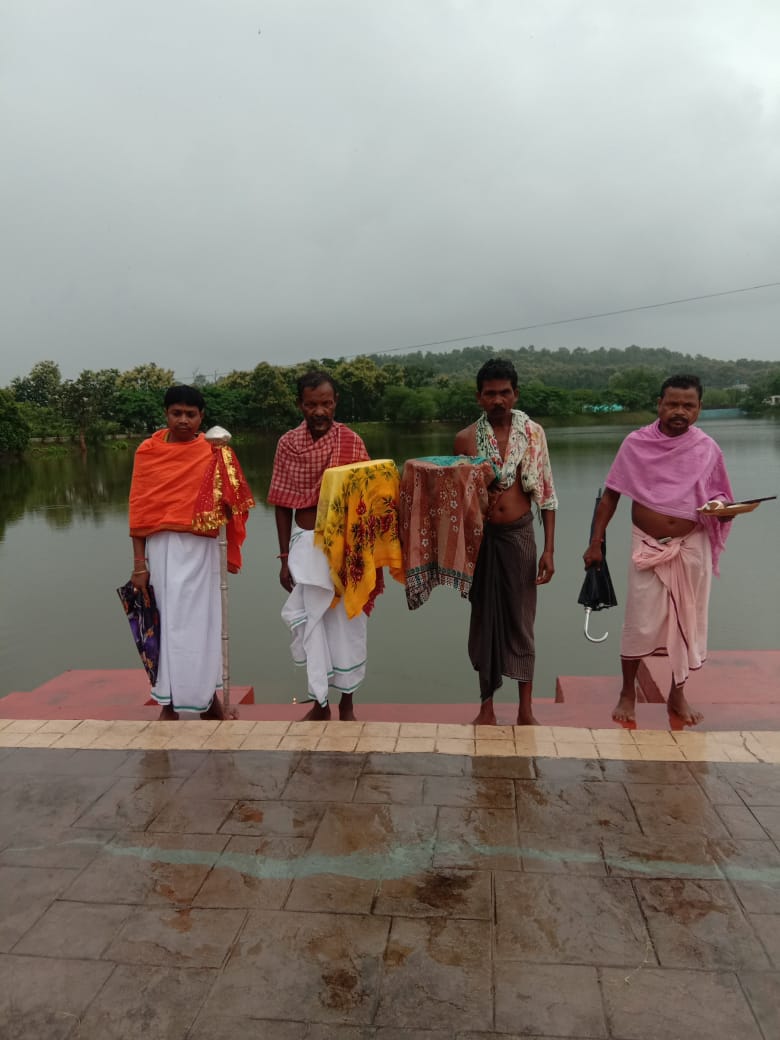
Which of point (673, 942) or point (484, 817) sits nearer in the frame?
point (673, 942)

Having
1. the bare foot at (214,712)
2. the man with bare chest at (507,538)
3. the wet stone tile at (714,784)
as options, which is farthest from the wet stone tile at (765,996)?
the bare foot at (214,712)

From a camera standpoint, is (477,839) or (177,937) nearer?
(177,937)

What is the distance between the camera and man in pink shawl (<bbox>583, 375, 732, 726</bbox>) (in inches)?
133

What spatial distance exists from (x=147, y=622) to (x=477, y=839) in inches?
78.4

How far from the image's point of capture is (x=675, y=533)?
3416 mm

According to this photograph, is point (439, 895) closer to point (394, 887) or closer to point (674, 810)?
point (394, 887)

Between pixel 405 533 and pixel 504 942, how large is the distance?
1.80 m

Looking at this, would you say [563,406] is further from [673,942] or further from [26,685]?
[673,942]

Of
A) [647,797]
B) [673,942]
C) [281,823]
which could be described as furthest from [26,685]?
[673,942]

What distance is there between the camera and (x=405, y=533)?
334cm

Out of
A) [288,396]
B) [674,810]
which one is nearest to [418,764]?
[674,810]

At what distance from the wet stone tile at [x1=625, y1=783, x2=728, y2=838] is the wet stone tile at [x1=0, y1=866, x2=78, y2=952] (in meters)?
1.68

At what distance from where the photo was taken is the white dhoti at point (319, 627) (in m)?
3.37

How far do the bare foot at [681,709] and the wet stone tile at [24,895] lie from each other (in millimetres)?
2520
